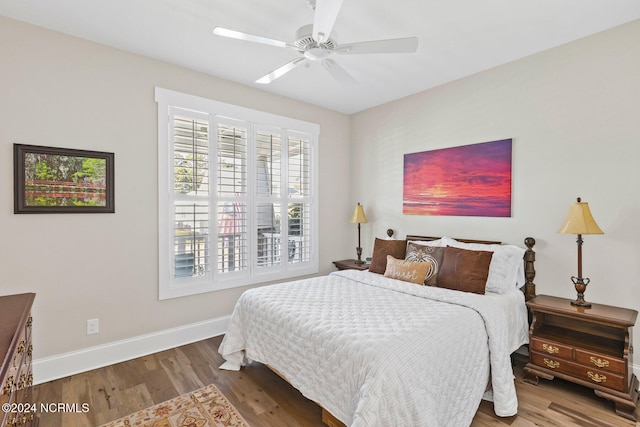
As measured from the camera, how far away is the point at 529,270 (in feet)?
9.61

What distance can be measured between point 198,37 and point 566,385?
4034 mm

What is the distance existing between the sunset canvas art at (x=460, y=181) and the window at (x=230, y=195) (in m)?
1.31

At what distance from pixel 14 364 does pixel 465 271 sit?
2.95 meters

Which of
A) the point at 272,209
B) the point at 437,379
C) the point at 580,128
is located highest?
the point at 580,128

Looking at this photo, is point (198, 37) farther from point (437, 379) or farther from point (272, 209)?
point (437, 379)

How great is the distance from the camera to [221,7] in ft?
7.37

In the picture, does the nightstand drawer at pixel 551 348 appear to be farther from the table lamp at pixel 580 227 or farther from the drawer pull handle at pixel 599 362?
the table lamp at pixel 580 227

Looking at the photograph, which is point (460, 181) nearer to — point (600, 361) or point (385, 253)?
point (385, 253)

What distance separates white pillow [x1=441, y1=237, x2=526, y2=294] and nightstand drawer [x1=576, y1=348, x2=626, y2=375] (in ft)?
2.18

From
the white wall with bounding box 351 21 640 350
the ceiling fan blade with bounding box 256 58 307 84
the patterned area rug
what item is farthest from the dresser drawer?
the ceiling fan blade with bounding box 256 58 307 84

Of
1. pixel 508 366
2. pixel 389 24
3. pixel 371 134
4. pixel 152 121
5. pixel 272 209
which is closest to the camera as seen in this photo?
pixel 508 366

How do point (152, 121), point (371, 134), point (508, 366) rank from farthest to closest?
point (371, 134) < point (152, 121) < point (508, 366)

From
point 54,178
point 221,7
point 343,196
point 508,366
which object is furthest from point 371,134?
point 54,178

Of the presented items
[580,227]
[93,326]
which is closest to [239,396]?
[93,326]
